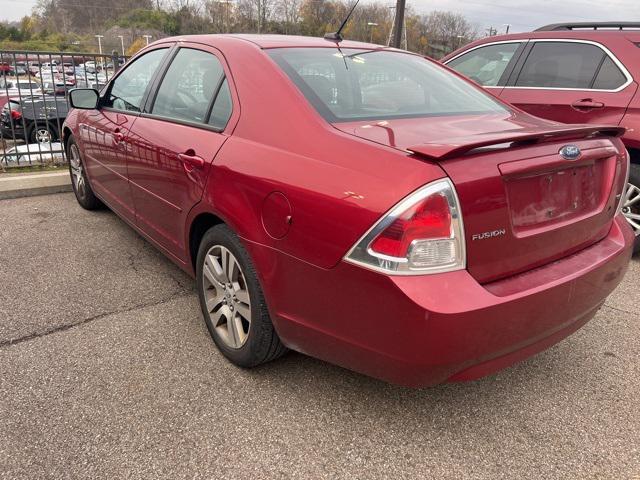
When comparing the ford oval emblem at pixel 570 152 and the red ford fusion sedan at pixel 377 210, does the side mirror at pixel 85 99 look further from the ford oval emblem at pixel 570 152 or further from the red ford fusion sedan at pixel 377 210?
the ford oval emblem at pixel 570 152

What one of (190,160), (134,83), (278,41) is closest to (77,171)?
(134,83)

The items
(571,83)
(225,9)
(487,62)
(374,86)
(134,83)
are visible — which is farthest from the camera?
(225,9)

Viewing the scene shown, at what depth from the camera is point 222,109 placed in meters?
2.66

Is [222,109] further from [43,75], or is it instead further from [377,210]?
[43,75]

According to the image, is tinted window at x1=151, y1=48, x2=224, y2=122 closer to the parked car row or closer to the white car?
the white car

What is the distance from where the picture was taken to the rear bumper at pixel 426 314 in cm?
176

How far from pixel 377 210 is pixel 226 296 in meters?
1.14

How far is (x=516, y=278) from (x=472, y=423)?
754 millimetres

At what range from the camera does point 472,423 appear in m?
2.31

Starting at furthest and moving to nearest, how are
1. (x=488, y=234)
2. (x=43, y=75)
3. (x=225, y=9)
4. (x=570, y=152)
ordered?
(x=225, y=9), (x=43, y=75), (x=570, y=152), (x=488, y=234)

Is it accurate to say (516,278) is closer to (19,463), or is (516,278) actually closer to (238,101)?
(238,101)

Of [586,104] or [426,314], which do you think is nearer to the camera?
[426,314]

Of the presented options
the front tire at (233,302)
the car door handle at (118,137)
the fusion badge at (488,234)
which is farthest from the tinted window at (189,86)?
the fusion badge at (488,234)

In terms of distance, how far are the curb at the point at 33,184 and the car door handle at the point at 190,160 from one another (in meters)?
3.70
